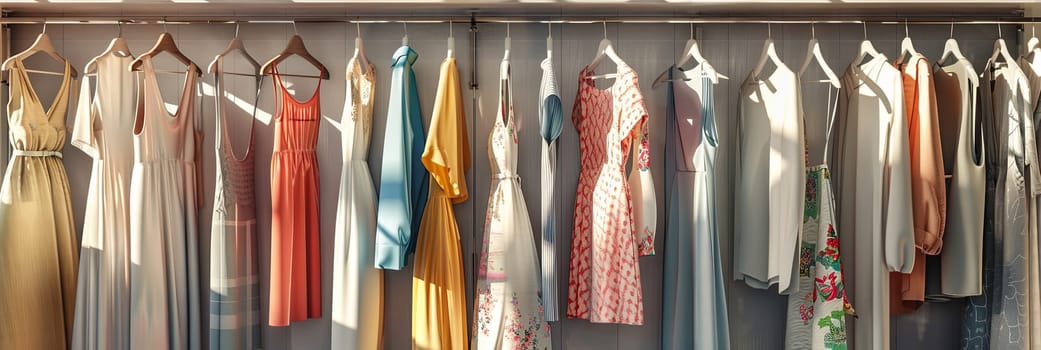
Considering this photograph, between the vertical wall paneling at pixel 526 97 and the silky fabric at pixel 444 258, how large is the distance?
0.21 m

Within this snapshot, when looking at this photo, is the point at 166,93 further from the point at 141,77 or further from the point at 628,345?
the point at 628,345

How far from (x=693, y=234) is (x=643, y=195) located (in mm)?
203

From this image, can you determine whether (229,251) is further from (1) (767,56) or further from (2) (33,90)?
(1) (767,56)

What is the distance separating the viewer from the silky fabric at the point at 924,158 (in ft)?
7.47

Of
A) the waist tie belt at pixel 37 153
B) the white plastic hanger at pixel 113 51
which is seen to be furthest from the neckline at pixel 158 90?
the waist tie belt at pixel 37 153

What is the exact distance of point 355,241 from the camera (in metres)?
2.32

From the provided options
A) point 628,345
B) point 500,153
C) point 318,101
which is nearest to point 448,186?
point 500,153

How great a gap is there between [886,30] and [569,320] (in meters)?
1.56

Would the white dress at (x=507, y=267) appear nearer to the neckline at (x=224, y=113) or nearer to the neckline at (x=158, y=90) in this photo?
the neckline at (x=224, y=113)

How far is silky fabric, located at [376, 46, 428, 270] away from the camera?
2.26 m

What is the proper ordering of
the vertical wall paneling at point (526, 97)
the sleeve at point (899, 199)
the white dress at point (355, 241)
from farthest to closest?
the vertical wall paneling at point (526, 97) → the white dress at point (355, 241) → the sleeve at point (899, 199)

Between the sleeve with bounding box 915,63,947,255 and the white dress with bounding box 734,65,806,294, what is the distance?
1.27 ft

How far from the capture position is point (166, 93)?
2.62m

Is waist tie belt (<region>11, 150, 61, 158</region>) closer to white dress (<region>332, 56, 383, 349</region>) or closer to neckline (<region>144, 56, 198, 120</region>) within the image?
neckline (<region>144, 56, 198, 120</region>)
